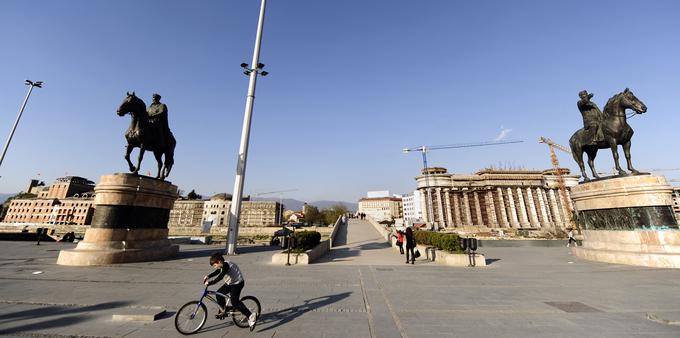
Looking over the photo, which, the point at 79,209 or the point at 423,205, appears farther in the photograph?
the point at 423,205

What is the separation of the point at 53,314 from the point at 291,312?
464cm

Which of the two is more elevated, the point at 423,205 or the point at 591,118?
the point at 423,205

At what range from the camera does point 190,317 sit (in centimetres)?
460

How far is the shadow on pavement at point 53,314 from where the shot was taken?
4.66 metres

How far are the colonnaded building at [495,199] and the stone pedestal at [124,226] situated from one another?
9798cm

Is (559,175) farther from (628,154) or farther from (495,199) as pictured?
(628,154)

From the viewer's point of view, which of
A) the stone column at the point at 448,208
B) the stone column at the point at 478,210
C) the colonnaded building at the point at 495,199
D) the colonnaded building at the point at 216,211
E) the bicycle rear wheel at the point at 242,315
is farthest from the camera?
the colonnaded building at the point at 216,211

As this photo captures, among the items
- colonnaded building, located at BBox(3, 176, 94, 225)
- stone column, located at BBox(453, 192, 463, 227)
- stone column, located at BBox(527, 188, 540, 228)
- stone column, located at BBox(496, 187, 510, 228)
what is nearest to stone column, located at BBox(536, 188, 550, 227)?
stone column, located at BBox(527, 188, 540, 228)

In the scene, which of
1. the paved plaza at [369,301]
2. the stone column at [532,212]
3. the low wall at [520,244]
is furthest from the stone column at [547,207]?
the paved plaza at [369,301]

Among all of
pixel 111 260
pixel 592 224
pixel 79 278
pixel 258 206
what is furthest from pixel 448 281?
pixel 258 206

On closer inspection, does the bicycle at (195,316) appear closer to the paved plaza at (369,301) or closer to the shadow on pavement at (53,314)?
the paved plaza at (369,301)

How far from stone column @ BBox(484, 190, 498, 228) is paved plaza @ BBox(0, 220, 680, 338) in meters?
105

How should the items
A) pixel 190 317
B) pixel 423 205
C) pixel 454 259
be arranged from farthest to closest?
1. pixel 423 205
2. pixel 454 259
3. pixel 190 317

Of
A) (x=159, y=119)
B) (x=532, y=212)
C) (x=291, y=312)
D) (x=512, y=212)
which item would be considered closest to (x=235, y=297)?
(x=291, y=312)
